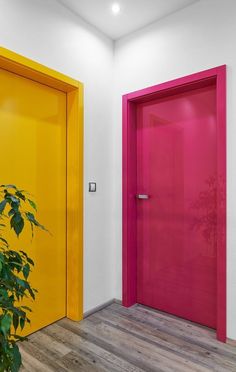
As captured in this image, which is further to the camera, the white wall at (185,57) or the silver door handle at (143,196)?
the silver door handle at (143,196)

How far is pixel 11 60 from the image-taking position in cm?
185

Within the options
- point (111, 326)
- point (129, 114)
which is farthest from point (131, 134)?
point (111, 326)

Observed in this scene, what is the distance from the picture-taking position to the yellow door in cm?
199

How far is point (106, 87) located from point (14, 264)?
6.65 ft

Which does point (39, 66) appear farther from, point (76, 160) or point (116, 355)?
point (116, 355)

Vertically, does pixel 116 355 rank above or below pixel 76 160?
below

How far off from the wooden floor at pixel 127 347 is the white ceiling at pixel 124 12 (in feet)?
8.74

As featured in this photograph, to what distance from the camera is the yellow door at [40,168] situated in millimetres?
1993

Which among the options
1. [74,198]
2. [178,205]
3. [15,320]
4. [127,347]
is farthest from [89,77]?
[127,347]

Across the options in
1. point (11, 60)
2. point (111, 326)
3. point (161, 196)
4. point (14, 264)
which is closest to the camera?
point (14, 264)

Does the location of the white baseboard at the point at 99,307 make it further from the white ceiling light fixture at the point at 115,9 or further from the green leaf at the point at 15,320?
the white ceiling light fixture at the point at 115,9

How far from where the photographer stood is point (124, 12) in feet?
7.54

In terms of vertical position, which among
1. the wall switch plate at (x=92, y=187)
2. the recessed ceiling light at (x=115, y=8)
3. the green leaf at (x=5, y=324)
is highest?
the recessed ceiling light at (x=115, y=8)

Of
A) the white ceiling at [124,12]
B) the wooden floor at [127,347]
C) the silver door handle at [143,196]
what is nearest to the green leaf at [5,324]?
the wooden floor at [127,347]
